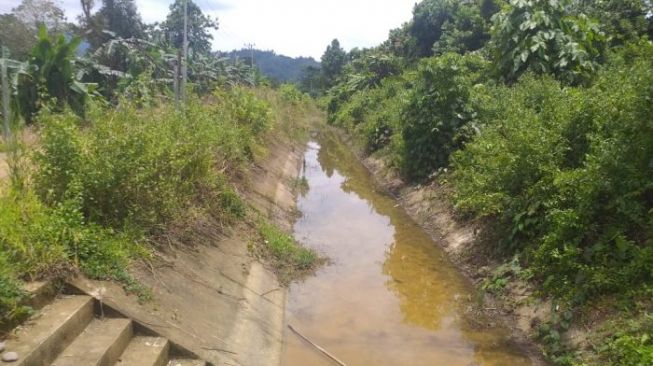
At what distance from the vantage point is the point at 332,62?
2156 inches

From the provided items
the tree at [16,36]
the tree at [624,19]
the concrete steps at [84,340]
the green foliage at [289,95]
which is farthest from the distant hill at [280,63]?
the concrete steps at [84,340]

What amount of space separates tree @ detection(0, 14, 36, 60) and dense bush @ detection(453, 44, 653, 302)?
16.8 m

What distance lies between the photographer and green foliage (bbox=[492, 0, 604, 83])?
11.6m

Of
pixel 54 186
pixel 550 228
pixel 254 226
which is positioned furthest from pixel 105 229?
pixel 550 228

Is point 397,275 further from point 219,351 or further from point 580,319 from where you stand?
point 219,351

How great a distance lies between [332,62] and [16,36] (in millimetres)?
39525

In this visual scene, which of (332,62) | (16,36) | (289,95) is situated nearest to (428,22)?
(289,95)

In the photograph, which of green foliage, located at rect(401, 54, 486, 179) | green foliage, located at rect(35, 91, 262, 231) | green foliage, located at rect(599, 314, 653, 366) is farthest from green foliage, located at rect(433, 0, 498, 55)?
green foliage, located at rect(599, 314, 653, 366)

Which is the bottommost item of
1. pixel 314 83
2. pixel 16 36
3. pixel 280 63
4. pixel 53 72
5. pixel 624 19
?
pixel 53 72

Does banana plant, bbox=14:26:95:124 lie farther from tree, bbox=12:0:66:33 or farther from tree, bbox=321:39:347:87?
tree, bbox=321:39:347:87

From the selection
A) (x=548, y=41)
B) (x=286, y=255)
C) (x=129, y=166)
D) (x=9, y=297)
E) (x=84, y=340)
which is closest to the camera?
(x=9, y=297)

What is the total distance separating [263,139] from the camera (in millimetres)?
16156

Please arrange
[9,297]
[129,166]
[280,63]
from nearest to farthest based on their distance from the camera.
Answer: [9,297]
[129,166]
[280,63]

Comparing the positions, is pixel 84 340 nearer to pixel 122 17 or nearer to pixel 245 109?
pixel 245 109
